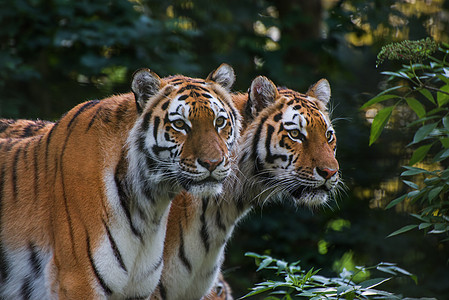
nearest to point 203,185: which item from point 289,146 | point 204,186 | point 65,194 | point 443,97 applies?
point 204,186

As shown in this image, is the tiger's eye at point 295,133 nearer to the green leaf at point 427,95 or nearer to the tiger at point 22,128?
the green leaf at point 427,95

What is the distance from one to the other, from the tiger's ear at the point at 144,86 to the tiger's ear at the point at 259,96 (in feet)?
2.48

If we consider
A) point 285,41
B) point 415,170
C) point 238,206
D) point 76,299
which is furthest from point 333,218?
point 76,299

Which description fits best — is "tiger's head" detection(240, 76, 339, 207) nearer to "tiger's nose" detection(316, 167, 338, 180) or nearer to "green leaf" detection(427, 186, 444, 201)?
"tiger's nose" detection(316, 167, 338, 180)

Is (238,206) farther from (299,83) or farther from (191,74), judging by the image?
(299,83)

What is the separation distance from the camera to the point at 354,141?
6168mm

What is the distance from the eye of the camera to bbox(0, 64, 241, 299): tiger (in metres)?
2.62

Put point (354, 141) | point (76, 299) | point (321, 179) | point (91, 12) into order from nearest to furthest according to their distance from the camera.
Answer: point (76, 299) < point (321, 179) < point (91, 12) < point (354, 141)

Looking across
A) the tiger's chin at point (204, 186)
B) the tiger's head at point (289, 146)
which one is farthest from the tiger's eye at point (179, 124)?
the tiger's head at point (289, 146)

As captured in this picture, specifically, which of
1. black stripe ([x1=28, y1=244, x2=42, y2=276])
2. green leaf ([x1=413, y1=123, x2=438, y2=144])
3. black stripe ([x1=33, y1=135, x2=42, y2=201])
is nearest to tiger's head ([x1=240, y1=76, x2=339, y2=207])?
green leaf ([x1=413, y1=123, x2=438, y2=144])

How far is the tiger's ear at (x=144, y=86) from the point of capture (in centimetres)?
273

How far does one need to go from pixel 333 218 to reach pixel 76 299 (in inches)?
168

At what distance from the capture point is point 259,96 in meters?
3.41

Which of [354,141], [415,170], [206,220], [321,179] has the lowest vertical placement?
[354,141]
